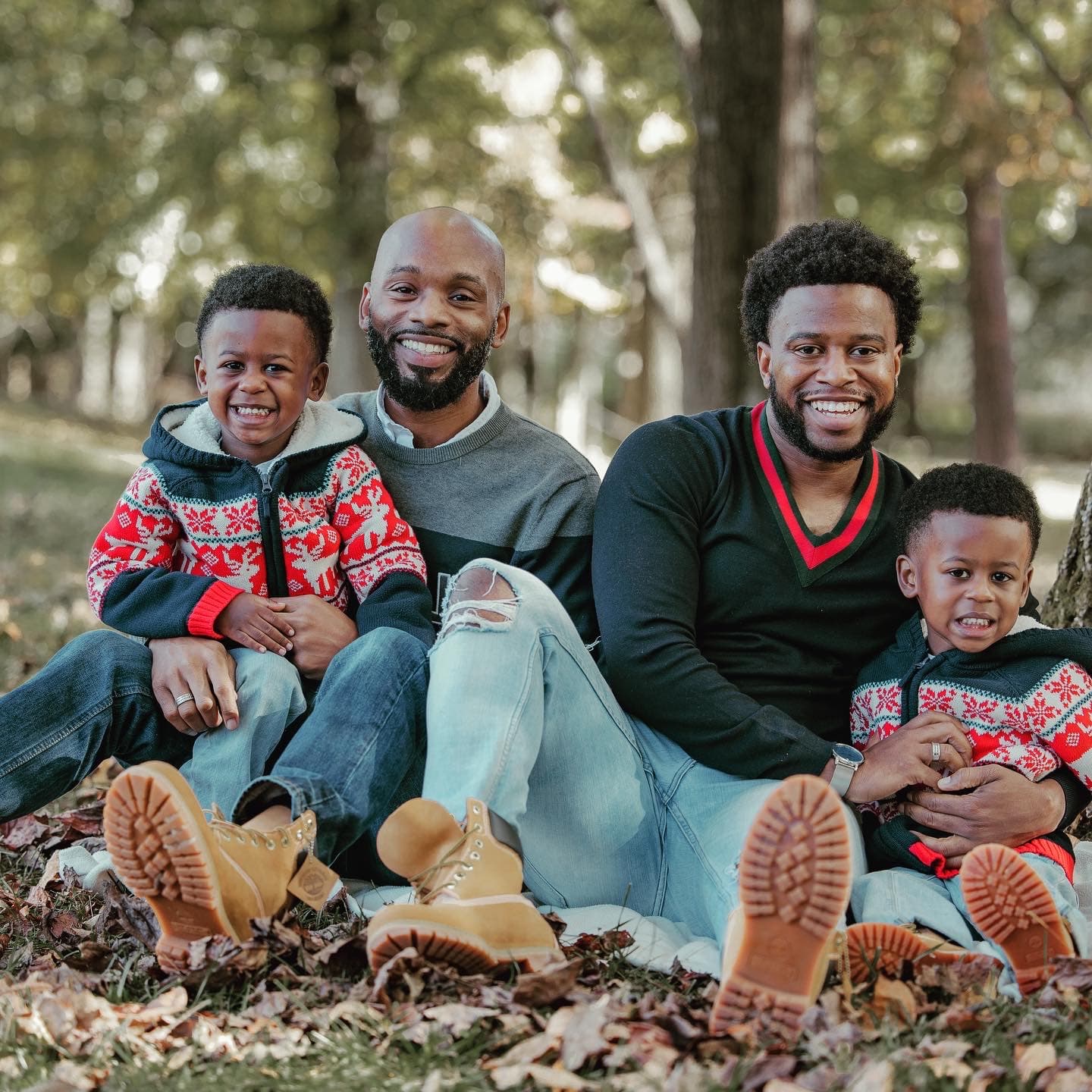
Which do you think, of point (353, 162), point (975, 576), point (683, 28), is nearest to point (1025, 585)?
point (975, 576)

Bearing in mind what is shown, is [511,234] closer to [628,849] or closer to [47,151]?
[47,151]

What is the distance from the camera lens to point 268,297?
11.5 feet

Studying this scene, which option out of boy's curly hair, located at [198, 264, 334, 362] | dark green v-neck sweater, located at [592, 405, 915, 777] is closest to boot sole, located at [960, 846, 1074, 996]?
dark green v-neck sweater, located at [592, 405, 915, 777]

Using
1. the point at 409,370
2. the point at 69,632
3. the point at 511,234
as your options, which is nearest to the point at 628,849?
the point at 409,370

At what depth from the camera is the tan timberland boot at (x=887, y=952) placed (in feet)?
8.70

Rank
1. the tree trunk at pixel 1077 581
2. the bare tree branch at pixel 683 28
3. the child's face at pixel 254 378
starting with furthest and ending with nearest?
the bare tree branch at pixel 683 28
the tree trunk at pixel 1077 581
the child's face at pixel 254 378

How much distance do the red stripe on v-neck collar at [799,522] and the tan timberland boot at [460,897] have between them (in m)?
1.12

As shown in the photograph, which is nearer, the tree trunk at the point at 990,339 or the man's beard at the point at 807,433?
the man's beard at the point at 807,433

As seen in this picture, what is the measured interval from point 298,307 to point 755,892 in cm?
207

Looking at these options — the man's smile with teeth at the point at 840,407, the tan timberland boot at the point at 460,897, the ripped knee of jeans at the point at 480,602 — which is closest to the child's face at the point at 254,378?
the ripped knee of jeans at the point at 480,602

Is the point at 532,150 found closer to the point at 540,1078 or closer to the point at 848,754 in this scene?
the point at 848,754

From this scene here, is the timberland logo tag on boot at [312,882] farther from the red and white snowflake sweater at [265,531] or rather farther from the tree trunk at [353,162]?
the tree trunk at [353,162]

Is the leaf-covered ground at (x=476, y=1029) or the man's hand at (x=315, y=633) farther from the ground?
the man's hand at (x=315, y=633)

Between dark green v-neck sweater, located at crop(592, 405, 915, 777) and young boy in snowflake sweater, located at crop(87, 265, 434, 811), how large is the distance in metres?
0.54
